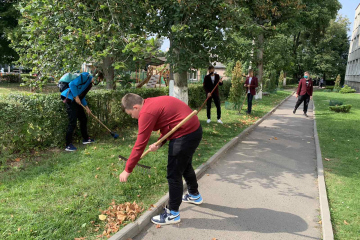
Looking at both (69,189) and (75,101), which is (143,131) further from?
(75,101)

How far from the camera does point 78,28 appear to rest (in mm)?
5652

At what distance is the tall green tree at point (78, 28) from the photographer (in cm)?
565

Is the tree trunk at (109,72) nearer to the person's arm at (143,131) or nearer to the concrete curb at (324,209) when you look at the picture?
the person's arm at (143,131)

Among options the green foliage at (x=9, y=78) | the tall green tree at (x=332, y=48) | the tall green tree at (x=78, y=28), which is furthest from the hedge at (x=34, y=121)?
the tall green tree at (x=332, y=48)

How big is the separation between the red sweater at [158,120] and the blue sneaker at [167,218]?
2.69 feet

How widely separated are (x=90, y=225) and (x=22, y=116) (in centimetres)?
301

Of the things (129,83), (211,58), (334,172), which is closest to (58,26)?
(129,83)

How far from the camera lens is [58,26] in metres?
6.00

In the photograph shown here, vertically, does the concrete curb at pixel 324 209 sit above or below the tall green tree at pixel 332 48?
below

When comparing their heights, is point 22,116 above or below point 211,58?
below

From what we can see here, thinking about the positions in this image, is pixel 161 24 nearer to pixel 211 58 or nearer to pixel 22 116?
pixel 211 58

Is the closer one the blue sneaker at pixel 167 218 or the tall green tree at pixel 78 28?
the blue sneaker at pixel 167 218

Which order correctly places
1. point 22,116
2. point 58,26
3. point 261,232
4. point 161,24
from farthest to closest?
point 161,24, point 58,26, point 22,116, point 261,232

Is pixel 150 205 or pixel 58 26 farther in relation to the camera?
pixel 58 26
